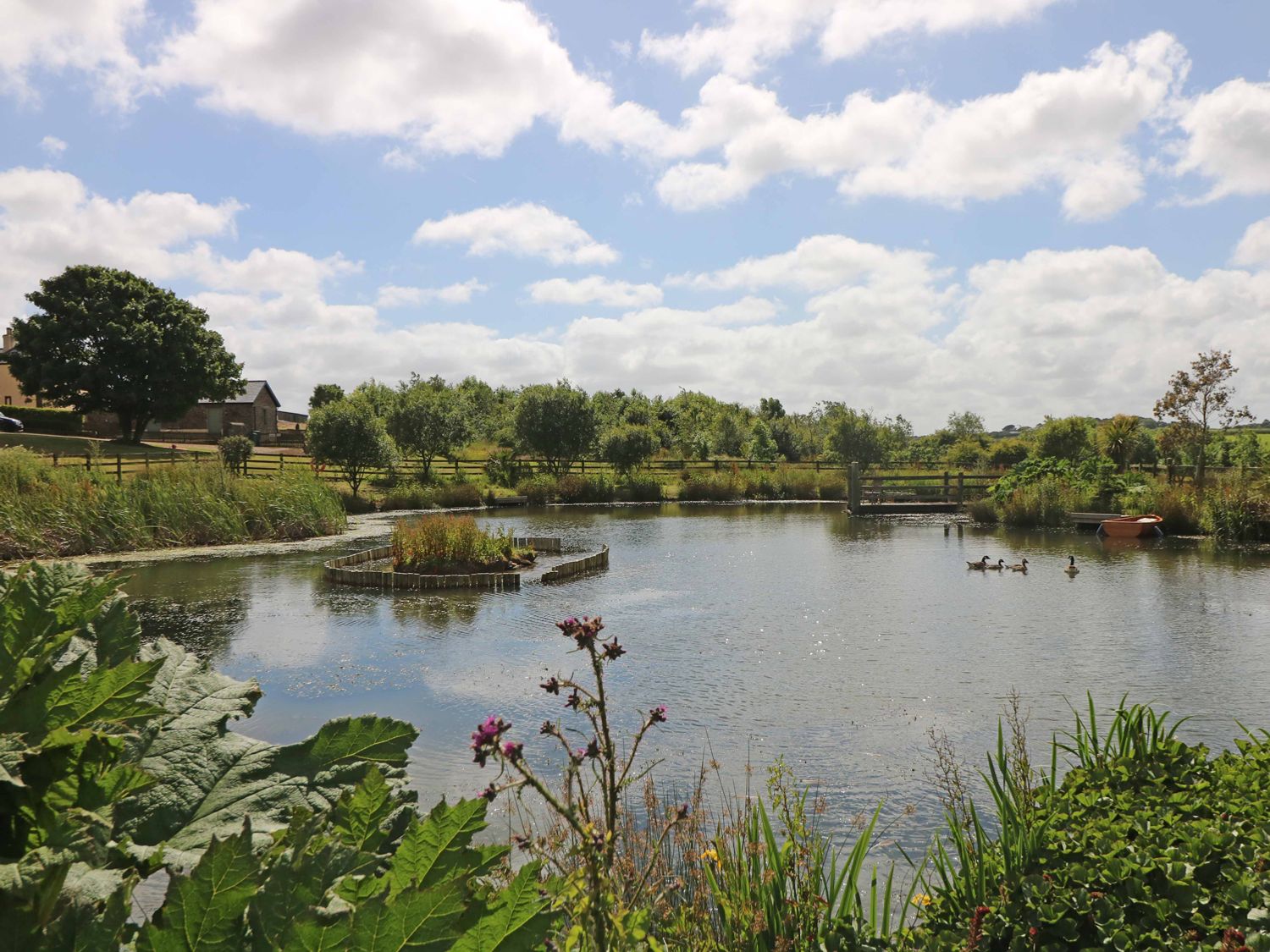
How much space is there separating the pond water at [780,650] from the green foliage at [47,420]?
32.6m

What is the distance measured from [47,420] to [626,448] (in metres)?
27.9

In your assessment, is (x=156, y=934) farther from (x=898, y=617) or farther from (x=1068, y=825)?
(x=898, y=617)

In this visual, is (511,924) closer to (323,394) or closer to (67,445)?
(67,445)

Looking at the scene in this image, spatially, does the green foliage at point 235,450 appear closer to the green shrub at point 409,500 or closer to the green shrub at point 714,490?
the green shrub at point 409,500

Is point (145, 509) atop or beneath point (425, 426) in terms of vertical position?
beneath

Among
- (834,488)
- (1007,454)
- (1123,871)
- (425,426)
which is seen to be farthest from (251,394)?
(1123,871)

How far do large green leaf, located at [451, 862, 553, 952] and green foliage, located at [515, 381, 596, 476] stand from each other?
37962 millimetres

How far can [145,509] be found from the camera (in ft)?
63.9

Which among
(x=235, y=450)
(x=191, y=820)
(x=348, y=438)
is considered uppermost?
(x=348, y=438)

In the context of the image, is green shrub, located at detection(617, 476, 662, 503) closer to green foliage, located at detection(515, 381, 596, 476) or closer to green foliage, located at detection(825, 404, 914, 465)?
green foliage, located at detection(515, 381, 596, 476)

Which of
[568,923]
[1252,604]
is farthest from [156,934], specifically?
[1252,604]

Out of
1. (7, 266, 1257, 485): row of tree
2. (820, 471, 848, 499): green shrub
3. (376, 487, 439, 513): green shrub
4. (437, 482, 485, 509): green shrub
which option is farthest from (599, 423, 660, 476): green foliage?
(376, 487, 439, 513): green shrub

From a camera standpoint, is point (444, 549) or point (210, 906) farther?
point (444, 549)

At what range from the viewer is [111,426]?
151 ft
